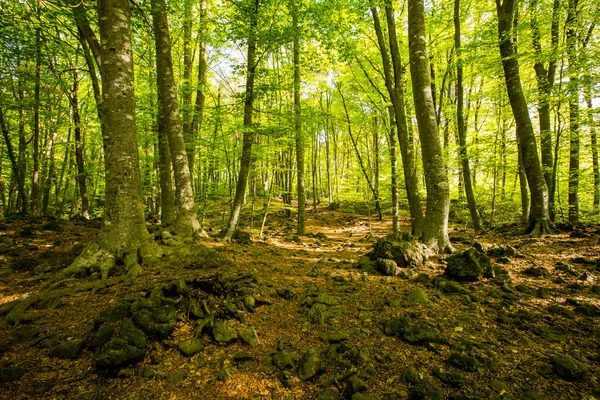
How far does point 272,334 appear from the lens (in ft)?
9.97

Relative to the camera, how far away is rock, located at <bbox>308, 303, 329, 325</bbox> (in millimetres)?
3349

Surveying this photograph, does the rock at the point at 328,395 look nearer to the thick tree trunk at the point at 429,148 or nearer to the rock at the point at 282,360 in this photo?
the rock at the point at 282,360

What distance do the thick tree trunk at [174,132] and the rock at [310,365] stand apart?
4794 millimetres

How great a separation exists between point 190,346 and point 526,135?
37.8 ft

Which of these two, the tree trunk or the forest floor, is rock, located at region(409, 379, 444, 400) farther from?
the tree trunk

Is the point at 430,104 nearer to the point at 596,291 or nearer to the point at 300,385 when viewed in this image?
the point at 596,291

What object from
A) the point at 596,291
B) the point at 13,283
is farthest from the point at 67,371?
the point at 596,291

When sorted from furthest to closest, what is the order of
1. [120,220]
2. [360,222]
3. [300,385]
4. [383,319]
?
[360,222]
[120,220]
[383,319]
[300,385]

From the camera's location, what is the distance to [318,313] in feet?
11.4

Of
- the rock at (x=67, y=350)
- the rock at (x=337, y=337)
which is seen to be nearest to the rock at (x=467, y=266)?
the rock at (x=337, y=337)

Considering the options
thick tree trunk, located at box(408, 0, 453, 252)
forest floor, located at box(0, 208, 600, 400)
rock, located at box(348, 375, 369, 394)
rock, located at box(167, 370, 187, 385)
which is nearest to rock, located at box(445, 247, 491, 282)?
forest floor, located at box(0, 208, 600, 400)

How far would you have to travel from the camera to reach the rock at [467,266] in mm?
4539

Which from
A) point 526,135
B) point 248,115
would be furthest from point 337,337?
point 526,135

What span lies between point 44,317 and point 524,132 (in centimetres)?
1280
